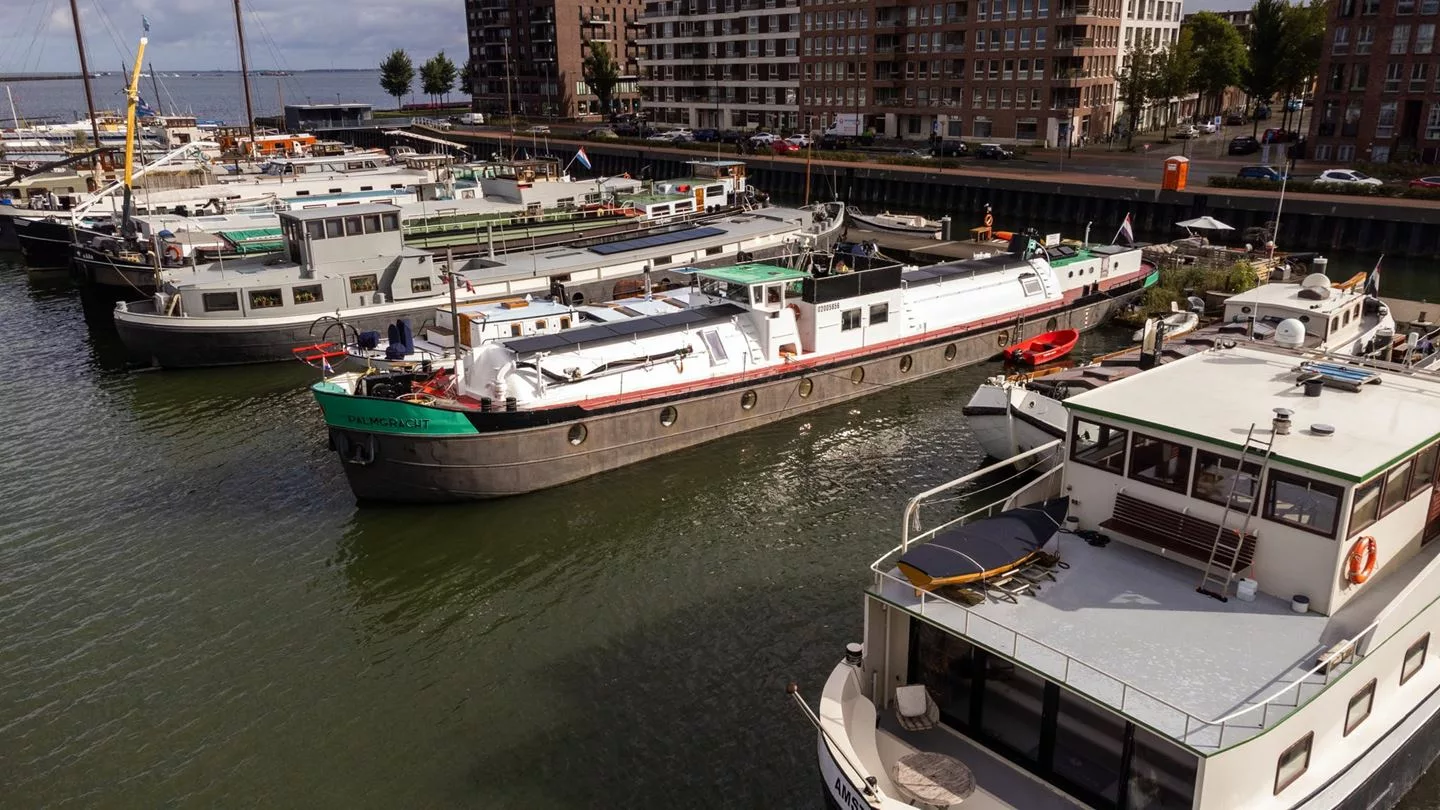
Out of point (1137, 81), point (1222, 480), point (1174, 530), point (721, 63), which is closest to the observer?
point (1222, 480)

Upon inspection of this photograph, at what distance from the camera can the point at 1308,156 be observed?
259ft

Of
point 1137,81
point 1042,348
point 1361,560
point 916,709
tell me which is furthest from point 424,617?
point 1137,81

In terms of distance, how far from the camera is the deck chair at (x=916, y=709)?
1284cm

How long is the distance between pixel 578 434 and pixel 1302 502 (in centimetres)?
1856

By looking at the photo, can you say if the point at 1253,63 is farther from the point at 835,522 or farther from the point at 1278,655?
the point at 1278,655

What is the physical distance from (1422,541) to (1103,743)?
6.64 metres

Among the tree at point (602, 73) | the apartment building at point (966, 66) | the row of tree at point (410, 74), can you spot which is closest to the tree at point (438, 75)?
the row of tree at point (410, 74)

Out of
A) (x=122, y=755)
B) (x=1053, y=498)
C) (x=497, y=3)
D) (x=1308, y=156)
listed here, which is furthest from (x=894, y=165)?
(x=497, y=3)

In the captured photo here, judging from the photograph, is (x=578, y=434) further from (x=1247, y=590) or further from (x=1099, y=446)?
(x=1247, y=590)

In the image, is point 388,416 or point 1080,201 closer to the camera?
point 388,416

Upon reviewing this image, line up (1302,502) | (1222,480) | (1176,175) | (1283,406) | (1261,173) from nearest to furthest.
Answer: (1302,502) → (1222,480) → (1283,406) → (1176,175) → (1261,173)

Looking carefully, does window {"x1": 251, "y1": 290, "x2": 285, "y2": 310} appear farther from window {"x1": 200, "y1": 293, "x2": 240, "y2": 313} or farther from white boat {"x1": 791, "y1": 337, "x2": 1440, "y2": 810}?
white boat {"x1": 791, "y1": 337, "x2": 1440, "y2": 810}

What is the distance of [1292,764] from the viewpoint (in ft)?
38.0

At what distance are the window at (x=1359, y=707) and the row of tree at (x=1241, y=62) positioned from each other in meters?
90.3
